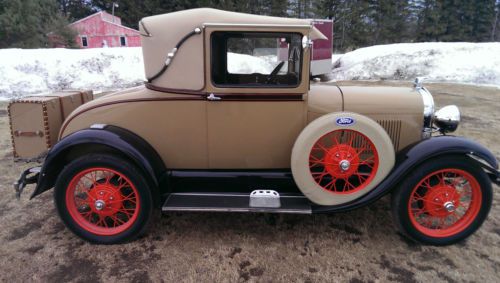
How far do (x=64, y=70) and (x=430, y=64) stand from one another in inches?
634

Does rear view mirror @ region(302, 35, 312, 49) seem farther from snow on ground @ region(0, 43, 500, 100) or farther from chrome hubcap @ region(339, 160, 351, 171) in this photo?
snow on ground @ region(0, 43, 500, 100)

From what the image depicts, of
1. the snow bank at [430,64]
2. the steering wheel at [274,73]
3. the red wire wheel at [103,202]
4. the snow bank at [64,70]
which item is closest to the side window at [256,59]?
the steering wheel at [274,73]

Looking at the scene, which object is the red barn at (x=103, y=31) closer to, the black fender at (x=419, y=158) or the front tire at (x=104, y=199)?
the front tire at (x=104, y=199)

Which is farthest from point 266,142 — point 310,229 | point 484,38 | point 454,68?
point 484,38

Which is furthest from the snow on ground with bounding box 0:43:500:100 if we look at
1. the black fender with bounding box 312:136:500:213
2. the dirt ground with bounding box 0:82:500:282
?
the black fender with bounding box 312:136:500:213

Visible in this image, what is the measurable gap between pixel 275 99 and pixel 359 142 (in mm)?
909

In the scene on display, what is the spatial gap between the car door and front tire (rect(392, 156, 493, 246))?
3.52 feet

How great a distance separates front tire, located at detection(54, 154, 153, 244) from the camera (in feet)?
9.40

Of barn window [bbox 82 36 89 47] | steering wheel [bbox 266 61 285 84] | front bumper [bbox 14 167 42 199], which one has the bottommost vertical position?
front bumper [bbox 14 167 42 199]

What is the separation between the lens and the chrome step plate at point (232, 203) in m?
2.86

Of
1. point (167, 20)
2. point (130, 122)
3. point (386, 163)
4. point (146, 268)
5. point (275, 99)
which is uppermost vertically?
point (167, 20)

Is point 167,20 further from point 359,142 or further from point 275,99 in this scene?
point 359,142

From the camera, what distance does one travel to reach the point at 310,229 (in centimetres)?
325

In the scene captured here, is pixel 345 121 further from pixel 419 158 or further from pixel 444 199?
pixel 444 199
